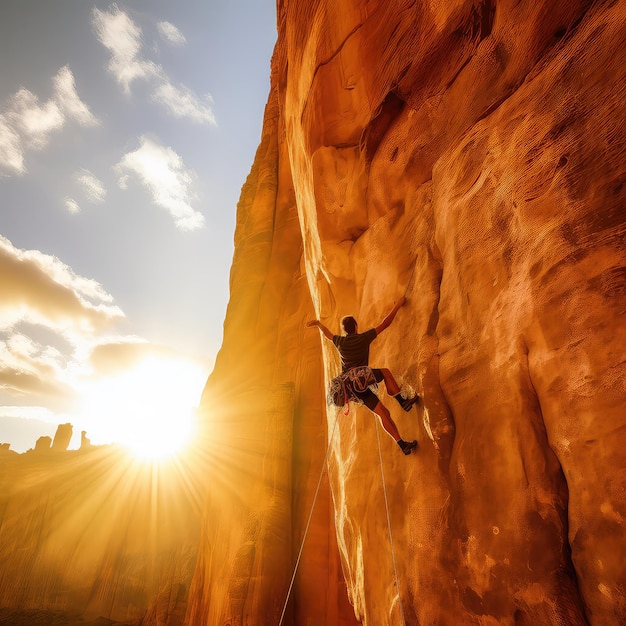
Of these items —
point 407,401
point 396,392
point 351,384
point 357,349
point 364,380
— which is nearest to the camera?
point 407,401

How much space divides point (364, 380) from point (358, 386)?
10 cm

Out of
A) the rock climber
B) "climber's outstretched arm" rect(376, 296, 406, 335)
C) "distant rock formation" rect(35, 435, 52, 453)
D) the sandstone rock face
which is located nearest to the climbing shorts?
the rock climber

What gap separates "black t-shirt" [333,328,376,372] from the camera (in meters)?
5.07

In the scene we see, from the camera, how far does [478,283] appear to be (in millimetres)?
3736

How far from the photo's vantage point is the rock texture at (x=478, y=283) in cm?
259

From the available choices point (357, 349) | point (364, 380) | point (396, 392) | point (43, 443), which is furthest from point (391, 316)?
point (43, 443)

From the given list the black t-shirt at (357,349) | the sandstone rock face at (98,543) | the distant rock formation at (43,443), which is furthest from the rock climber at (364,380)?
the distant rock formation at (43,443)

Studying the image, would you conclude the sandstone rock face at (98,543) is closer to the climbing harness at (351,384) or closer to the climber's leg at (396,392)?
the climbing harness at (351,384)

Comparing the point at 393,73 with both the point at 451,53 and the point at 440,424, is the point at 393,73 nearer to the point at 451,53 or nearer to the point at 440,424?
the point at 451,53

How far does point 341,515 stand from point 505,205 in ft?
16.6

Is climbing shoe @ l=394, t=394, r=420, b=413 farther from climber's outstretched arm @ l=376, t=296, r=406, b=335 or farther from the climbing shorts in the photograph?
climber's outstretched arm @ l=376, t=296, r=406, b=335

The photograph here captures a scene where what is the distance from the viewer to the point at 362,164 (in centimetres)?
631

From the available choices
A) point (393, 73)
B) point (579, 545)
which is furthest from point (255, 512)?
point (393, 73)

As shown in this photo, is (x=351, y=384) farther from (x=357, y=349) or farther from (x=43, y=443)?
(x=43, y=443)
